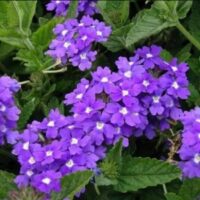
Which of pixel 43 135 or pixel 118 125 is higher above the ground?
pixel 118 125

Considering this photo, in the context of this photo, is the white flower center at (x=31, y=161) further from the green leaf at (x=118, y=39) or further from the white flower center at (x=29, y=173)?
the green leaf at (x=118, y=39)

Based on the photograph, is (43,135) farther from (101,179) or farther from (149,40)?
(149,40)

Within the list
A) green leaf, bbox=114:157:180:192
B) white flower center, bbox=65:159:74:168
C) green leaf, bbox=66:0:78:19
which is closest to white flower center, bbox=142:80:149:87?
green leaf, bbox=114:157:180:192

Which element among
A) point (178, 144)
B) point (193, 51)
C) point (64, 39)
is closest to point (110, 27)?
point (64, 39)

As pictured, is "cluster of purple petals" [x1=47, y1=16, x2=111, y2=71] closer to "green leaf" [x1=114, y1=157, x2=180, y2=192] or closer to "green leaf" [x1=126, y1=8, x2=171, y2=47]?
"green leaf" [x1=126, y1=8, x2=171, y2=47]

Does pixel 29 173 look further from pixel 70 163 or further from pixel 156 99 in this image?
pixel 156 99
